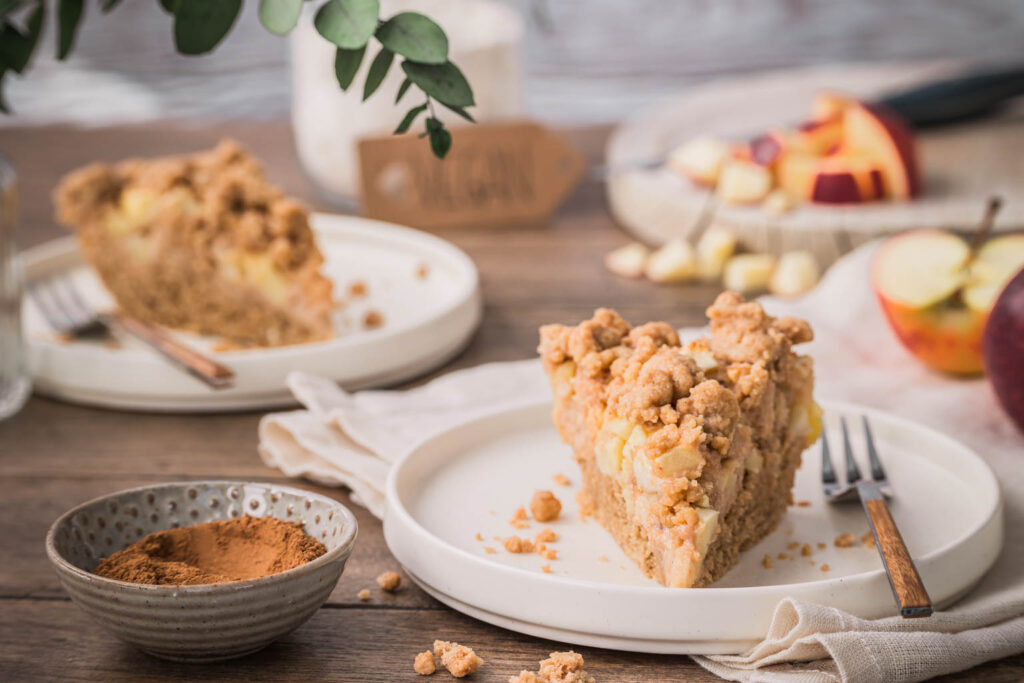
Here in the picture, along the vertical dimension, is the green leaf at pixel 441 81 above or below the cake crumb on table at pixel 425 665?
above

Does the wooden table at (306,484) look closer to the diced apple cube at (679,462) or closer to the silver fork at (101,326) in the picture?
the silver fork at (101,326)

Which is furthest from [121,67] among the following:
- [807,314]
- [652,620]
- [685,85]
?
[652,620]

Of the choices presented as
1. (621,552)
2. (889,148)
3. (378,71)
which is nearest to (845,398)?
(621,552)

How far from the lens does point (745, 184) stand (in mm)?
2682

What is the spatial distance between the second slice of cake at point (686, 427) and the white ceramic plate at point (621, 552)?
0.05 metres

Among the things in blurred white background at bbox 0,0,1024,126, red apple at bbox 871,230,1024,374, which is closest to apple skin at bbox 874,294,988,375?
red apple at bbox 871,230,1024,374

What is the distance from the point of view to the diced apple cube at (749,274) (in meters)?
2.48

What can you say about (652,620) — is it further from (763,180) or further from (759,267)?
(763,180)

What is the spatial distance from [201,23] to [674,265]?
1.59 m

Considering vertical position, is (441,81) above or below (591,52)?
above

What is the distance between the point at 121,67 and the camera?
15.0 ft

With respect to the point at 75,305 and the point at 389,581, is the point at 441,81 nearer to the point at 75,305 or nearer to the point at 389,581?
the point at 389,581

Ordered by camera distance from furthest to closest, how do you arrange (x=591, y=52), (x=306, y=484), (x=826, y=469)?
(x=591, y=52) → (x=306, y=484) → (x=826, y=469)

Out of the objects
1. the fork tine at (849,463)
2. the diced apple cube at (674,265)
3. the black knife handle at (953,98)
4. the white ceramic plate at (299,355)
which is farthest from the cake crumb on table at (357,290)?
the black knife handle at (953,98)
